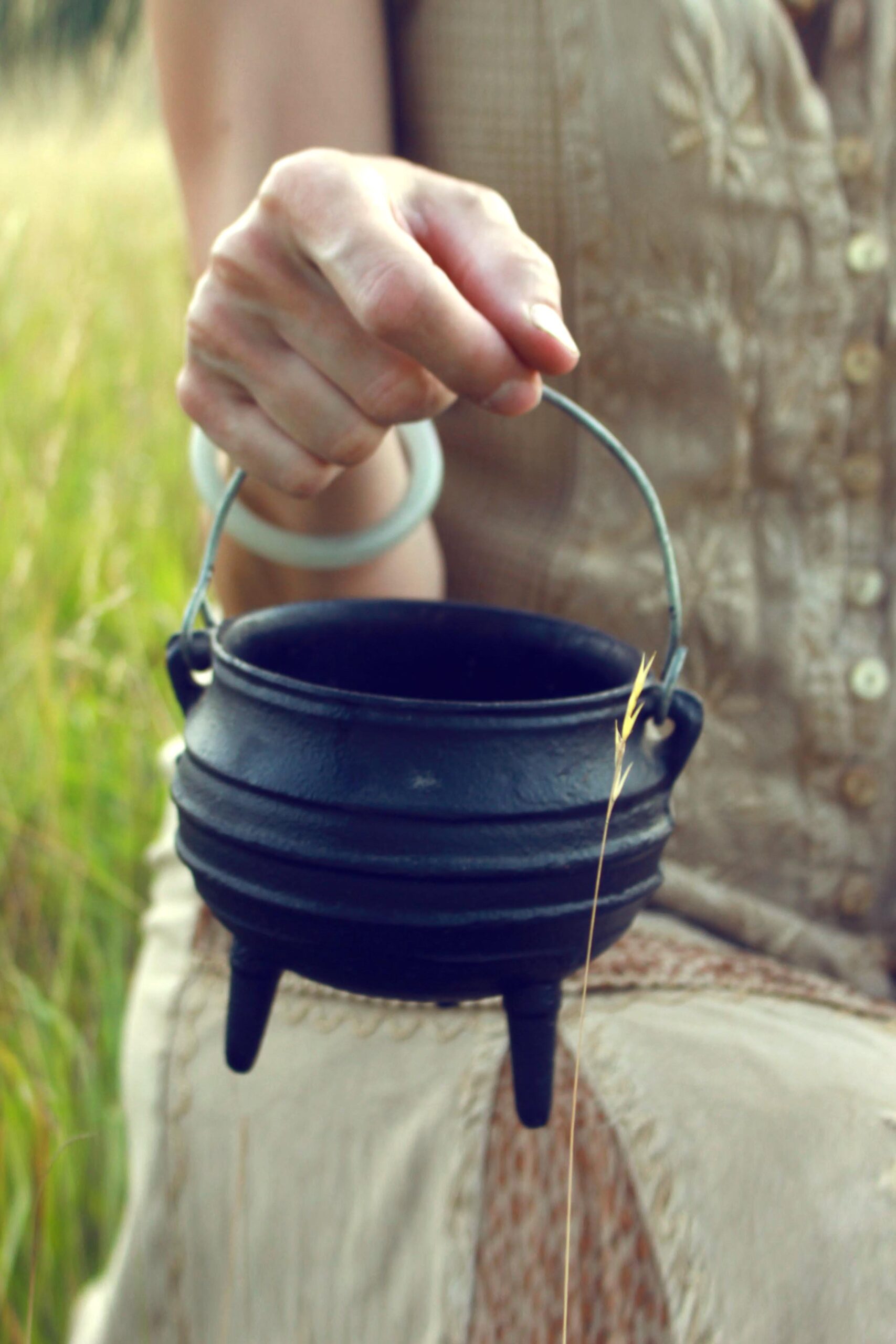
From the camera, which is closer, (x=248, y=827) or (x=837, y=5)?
(x=248, y=827)

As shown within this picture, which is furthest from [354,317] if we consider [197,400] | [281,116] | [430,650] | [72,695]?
[72,695]

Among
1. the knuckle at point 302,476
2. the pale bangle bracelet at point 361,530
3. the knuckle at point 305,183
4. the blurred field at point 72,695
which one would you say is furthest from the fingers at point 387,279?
the blurred field at point 72,695

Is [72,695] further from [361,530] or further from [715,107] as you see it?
[715,107]

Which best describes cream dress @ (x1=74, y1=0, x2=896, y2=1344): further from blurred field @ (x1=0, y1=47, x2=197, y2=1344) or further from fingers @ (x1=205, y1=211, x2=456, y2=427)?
fingers @ (x1=205, y1=211, x2=456, y2=427)

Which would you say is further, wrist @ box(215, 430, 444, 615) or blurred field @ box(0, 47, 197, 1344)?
blurred field @ box(0, 47, 197, 1344)

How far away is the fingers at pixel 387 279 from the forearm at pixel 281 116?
1.07 feet

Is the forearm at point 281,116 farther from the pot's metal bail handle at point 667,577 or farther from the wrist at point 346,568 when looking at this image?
the pot's metal bail handle at point 667,577

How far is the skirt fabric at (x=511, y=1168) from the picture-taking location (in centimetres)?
79

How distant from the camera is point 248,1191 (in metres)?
0.96

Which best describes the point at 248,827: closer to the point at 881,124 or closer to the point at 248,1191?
the point at 248,1191

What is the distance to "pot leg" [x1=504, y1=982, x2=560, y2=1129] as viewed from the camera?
0.64 metres

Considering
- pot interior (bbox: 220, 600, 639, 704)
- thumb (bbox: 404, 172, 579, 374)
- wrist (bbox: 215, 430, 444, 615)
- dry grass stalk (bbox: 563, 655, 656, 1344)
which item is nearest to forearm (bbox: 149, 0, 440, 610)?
wrist (bbox: 215, 430, 444, 615)

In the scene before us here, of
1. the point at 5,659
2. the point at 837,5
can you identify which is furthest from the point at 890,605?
the point at 5,659

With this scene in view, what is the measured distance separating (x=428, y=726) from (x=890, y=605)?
72 cm
